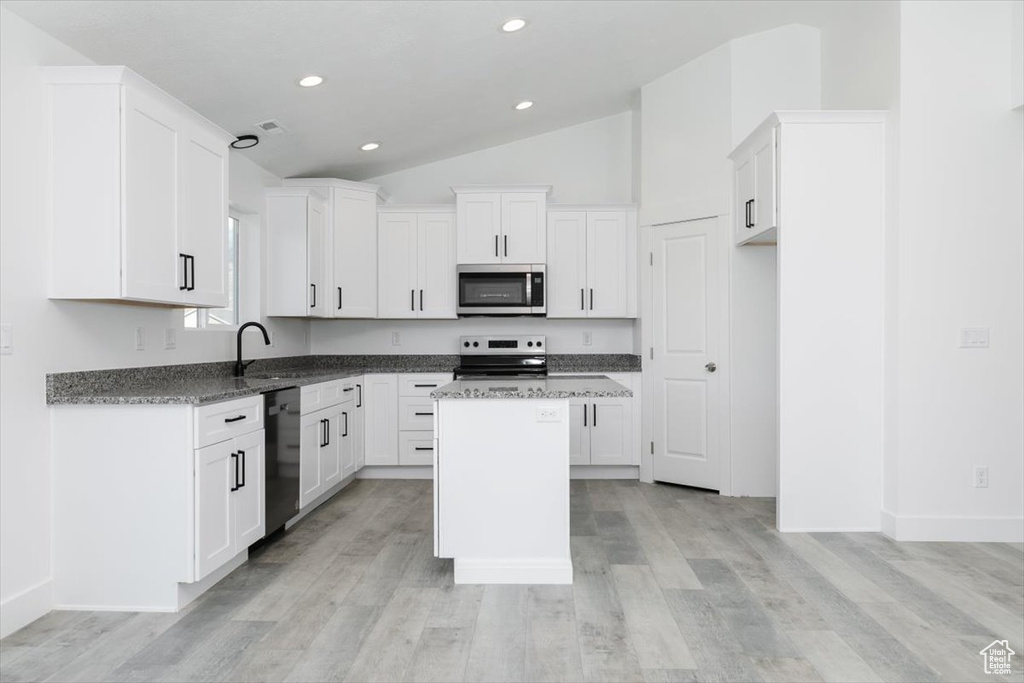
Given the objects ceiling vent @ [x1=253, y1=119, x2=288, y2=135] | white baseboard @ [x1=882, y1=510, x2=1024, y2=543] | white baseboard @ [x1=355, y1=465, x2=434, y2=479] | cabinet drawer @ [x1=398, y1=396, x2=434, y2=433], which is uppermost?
ceiling vent @ [x1=253, y1=119, x2=288, y2=135]

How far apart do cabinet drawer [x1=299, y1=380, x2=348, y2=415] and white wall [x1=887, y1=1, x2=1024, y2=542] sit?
11.2 ft

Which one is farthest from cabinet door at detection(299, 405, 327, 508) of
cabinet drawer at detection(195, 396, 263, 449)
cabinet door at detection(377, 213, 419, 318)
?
cabinet door at detection(377, 213, 419, 318)

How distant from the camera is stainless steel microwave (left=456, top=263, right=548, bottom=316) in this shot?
18.3 feet

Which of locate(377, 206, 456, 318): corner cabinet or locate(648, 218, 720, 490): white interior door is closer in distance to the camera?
locate(648, 218, 720, 490): white interior door

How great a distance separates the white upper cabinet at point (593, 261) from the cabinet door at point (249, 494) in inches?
116

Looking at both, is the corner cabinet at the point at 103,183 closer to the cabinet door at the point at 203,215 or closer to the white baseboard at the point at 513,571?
the cabinet door at the point at 203,215

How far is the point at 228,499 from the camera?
10.2 ft

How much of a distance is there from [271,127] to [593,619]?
11.4 feet

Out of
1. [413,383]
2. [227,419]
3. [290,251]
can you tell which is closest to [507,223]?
[413,383]

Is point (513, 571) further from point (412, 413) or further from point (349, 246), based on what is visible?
point (349, 246)

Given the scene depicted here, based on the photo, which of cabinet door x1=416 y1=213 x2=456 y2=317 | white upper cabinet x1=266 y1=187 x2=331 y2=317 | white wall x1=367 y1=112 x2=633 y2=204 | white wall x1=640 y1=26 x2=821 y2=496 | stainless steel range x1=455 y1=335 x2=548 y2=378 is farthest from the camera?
white wall x1=367 y1=112 x2=633 y2=204

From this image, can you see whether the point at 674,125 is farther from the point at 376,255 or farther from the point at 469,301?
the point at 376,255

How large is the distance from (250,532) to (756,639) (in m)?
2.34

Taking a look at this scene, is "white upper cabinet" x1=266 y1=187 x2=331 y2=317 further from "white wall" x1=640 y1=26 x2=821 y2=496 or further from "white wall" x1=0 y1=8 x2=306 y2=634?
"white wall" x1=640 y1=26 x2=821 y2=496
